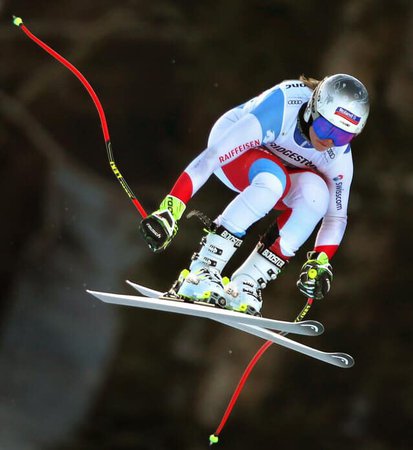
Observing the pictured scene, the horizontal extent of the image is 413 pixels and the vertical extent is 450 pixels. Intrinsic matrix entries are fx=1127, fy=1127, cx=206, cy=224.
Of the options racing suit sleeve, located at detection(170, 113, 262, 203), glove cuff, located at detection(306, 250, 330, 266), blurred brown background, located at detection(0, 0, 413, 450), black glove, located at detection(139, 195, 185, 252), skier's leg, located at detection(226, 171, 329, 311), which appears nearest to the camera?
black glove, located at detection(139, 195, 185, 252)

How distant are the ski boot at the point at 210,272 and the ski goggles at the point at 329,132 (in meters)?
0.54

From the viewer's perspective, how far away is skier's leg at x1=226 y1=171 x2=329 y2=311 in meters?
4.58

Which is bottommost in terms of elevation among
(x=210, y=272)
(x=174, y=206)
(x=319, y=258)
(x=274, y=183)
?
(x=210, y=272)

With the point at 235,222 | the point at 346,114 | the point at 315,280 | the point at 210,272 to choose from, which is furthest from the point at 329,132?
the point at 210,272

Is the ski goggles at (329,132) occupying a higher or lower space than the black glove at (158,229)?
higher

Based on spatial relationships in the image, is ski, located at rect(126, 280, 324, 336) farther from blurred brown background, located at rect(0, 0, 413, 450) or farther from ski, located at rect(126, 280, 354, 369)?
blurred brown background, located at rect(0, 0, 413, 450)

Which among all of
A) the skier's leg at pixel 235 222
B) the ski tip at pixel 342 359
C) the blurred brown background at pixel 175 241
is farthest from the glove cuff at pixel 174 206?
the blurred brown background at pixel 175 241

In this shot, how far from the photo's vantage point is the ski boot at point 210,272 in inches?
177

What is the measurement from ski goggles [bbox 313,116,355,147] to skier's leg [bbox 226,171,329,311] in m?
0.24

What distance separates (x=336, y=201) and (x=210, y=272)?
63 cm

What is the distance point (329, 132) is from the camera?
439 centimetres

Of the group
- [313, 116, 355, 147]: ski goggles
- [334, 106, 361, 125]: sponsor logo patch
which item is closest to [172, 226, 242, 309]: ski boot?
[313, 116, 355, 147]: ski goggles

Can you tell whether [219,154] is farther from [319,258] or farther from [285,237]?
[319,258]

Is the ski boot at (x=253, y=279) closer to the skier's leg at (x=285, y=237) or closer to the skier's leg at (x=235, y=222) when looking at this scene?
the skier's leg at (x=285, y=237)
